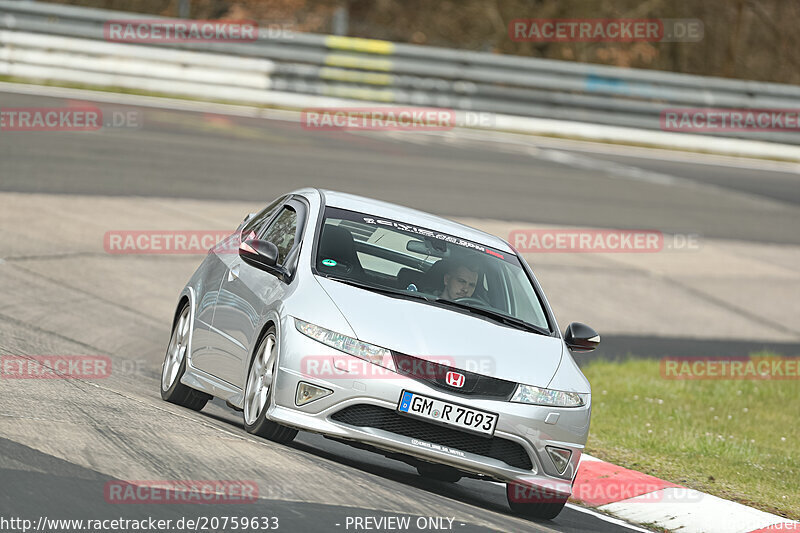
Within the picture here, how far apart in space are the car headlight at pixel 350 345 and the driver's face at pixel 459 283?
1.13 meters

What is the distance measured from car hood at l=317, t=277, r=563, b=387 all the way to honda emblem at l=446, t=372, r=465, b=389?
6 cm

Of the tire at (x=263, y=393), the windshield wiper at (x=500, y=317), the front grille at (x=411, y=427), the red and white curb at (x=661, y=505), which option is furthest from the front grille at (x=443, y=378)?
the red and white curb at (x=661, y=505)

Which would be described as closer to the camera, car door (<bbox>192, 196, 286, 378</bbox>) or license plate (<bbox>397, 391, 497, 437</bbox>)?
license plate (<bbox>397, 391, 497, 437</bbox>)

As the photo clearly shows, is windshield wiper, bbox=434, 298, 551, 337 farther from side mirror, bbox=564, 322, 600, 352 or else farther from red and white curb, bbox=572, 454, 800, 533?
red and white curb, bbox=572, 454, 800, 533

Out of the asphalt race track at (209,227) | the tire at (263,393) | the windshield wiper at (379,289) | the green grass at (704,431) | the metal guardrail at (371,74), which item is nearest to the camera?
the asphalt race track at (209,227)

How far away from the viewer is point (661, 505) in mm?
8344

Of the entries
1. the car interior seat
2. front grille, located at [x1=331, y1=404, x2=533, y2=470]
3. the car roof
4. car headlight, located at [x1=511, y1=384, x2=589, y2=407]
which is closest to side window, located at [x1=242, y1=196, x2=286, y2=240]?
the car roof

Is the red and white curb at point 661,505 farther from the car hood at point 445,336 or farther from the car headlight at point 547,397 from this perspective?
the car hood at point 445,336

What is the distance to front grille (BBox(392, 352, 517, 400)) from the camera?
7.16 m

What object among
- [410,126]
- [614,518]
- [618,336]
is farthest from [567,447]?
[410,126]

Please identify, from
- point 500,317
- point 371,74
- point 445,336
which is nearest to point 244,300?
point 445,336

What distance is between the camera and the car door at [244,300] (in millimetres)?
7914

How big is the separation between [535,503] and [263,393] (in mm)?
→ 1702

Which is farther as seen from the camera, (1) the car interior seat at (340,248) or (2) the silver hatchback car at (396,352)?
(1) the car interior seat at (340,248)
